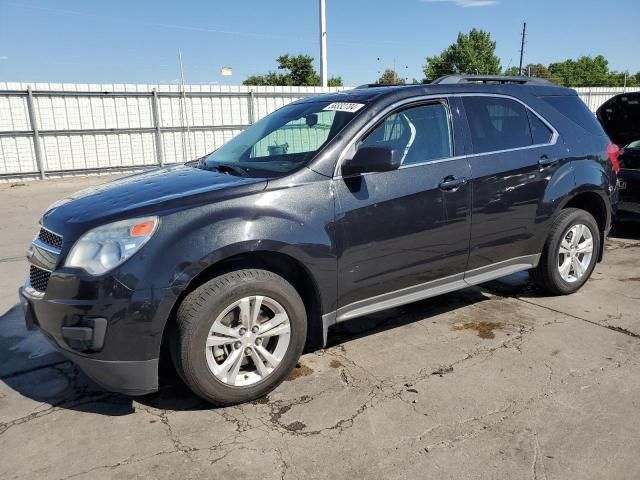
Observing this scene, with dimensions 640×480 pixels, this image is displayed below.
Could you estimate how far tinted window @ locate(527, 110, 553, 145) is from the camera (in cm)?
434

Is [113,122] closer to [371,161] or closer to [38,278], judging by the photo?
[38,278]

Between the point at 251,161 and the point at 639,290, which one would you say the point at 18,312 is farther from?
the point at 639,290

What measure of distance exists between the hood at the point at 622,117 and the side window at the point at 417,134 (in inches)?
178

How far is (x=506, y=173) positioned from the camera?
13.2 feet

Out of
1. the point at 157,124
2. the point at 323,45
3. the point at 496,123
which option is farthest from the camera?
the point at 323,45

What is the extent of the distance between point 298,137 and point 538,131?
208 centimetres

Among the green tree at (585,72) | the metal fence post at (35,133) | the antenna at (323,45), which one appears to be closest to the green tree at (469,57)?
the green tree at (585,72)

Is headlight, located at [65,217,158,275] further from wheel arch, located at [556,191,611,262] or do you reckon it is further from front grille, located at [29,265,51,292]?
wheel arch, located at [556,191,611,262]

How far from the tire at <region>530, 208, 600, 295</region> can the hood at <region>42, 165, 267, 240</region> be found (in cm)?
276

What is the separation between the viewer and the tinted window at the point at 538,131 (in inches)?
171

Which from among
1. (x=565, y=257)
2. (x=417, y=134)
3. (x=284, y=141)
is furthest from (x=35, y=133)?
(x=565, y=257)

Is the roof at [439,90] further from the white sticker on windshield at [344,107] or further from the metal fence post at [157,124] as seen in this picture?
the metal fence post at [157,124]

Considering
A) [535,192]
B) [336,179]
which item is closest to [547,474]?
[336,179]

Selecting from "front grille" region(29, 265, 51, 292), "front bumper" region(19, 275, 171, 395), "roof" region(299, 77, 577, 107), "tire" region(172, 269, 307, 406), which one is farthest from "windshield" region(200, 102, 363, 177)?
"front grille" region(29, 265, 51, 292)
